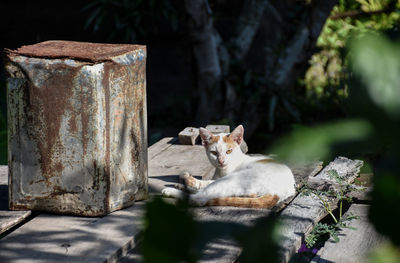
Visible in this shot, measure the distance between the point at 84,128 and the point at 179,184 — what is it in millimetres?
867

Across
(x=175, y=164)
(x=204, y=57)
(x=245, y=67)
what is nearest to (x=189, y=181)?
(x=175, y=164)

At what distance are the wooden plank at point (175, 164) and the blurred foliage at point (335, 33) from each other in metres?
4.24

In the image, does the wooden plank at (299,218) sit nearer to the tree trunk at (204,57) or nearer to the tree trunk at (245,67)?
the tree trunk at (204,57)

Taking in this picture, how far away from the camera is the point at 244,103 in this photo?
7.41 metres

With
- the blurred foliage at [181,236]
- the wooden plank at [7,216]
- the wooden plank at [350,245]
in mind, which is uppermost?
the blurred foliage at [181,236]

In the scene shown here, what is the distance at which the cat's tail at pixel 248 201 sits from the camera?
318 centimetres

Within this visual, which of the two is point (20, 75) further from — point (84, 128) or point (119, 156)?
point (119, 156)

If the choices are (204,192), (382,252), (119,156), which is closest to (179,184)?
(204,192)

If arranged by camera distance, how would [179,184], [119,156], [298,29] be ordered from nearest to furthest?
1. [119,156]
2. [179,184]
3. [298,29]

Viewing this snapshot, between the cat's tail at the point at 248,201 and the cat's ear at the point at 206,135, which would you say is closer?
the cat's tail at the point at 248,201

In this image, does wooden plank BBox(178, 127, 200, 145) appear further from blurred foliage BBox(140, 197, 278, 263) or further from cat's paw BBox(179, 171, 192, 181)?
blurred foliage BBox(140, 197, 278, 263)

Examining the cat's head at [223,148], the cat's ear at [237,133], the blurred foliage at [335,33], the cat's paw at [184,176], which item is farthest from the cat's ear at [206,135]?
the blurred foliage at [335,33]

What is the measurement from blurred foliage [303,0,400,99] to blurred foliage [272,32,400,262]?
7749mm

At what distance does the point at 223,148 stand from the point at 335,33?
5407 mm
